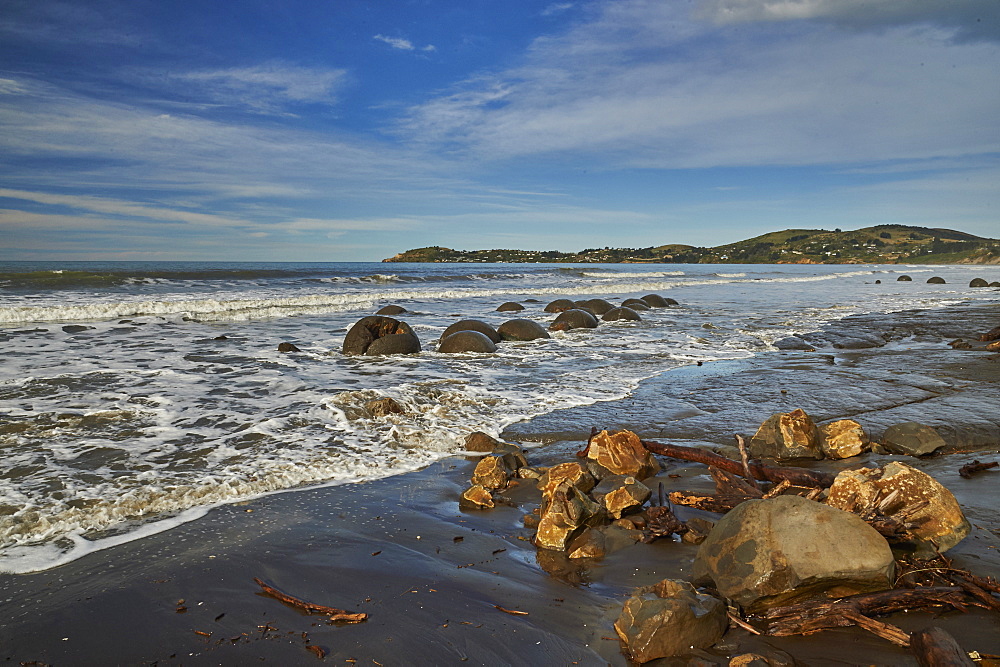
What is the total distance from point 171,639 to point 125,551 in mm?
1292

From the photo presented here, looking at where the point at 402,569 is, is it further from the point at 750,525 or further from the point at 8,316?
the point at 8,316

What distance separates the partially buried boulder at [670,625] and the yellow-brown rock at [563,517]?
41.7 inches

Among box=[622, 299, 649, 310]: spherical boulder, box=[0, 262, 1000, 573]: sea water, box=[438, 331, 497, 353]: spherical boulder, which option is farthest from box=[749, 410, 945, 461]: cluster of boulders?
box=[622, 299, 649, 310]: spherical boulder

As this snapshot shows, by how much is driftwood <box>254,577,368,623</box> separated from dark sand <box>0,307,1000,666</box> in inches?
1.7

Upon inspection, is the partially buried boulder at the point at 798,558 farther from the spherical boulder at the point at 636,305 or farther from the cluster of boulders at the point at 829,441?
the spherical boulder at the point at 636,305

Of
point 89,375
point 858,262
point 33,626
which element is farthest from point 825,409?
point 858,262

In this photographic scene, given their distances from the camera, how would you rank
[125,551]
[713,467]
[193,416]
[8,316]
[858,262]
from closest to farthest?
[125,551], [713,467], [193,416], [8,316], [858,262]

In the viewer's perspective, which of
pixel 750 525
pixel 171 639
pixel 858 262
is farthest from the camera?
pixel 858 262

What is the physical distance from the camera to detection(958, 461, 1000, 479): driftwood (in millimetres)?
4504

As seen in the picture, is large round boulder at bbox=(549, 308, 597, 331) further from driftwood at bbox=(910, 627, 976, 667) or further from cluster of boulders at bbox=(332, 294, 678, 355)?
driftwood at bbox=(910, 627, 976, 667)

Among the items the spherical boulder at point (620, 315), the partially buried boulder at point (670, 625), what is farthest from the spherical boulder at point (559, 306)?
the partially buried boulder at point (670, 625)

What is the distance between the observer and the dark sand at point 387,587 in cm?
260

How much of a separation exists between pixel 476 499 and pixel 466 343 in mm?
7650

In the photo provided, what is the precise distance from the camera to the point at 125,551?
3.67m
